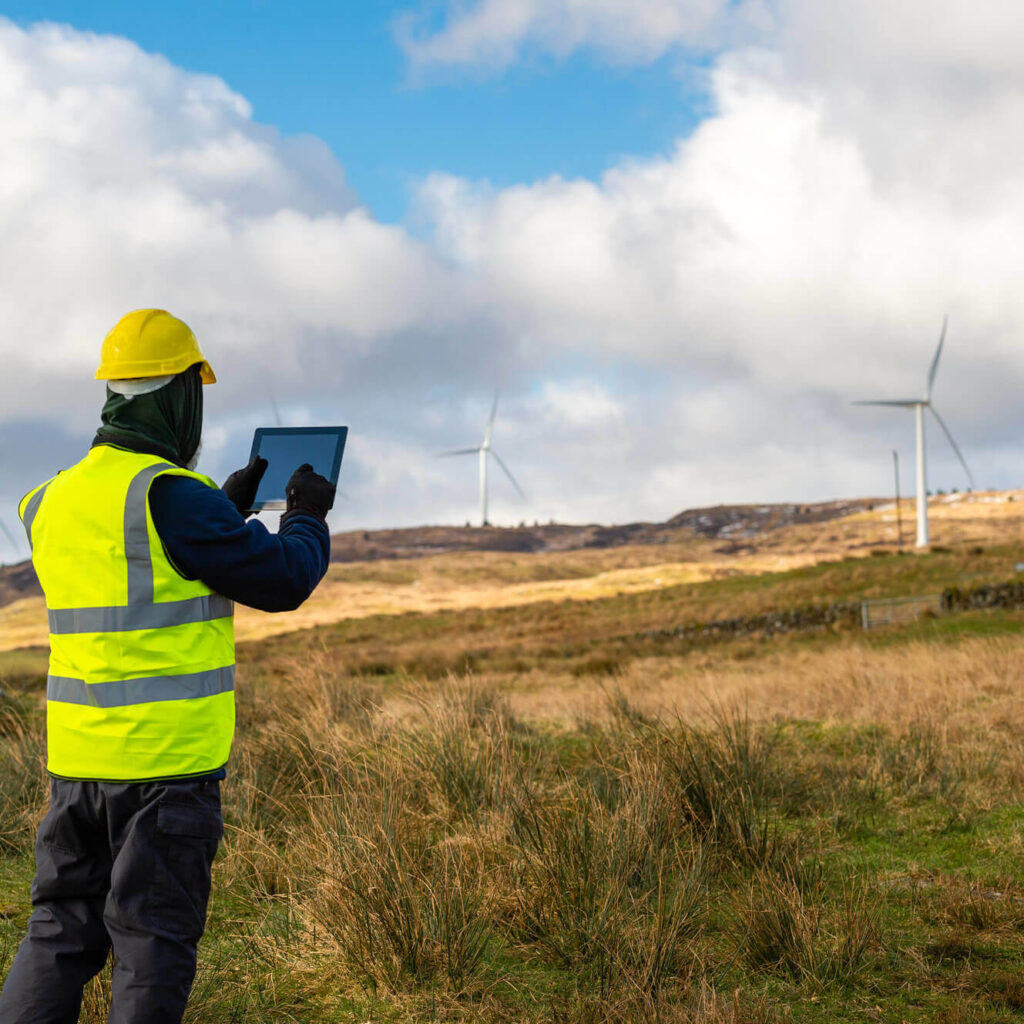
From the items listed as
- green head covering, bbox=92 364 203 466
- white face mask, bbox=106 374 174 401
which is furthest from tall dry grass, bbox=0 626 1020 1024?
white face mask, bbox=106 374 174 401

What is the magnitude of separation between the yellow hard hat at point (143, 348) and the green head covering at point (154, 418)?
2.7 inches

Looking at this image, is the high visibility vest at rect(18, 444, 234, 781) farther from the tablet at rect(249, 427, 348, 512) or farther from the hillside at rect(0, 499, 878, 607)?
the hillside at rect(0, 499, 878, 607)

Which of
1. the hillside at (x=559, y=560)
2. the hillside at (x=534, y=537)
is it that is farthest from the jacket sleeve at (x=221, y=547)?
the hillside at (x=534, y=537)

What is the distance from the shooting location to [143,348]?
3.17 meters

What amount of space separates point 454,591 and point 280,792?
288 ft

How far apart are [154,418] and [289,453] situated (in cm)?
60

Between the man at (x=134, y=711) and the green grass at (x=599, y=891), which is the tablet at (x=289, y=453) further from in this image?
the green grass at (x=599, y=891)

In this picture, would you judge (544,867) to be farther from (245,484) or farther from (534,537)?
(534,537)

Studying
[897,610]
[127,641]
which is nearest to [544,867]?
[127,641]

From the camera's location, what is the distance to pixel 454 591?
309ft

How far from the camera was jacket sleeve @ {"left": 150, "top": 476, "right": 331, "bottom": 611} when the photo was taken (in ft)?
9.70

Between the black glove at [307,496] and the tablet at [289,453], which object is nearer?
the black glove at [307,496]

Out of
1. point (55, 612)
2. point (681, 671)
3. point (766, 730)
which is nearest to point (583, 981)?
point (55, 612)

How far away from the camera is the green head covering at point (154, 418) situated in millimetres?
3176
